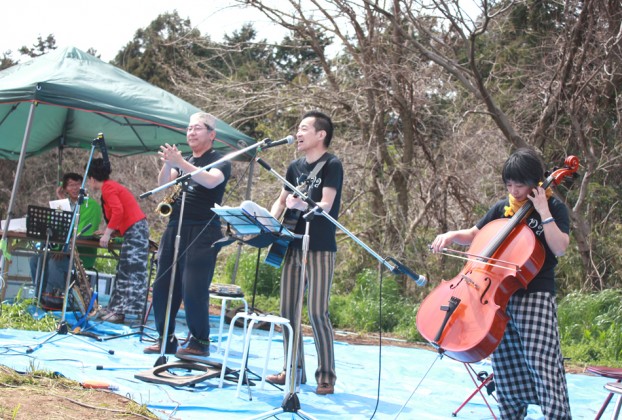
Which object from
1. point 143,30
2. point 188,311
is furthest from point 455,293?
point 143,30

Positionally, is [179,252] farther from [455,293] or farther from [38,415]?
[455,293]

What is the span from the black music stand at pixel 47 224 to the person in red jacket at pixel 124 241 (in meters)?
0.36

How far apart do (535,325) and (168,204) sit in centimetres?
255

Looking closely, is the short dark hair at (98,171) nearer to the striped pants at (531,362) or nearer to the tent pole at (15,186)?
the tent pole at (15,186)

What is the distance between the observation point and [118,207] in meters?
6.49

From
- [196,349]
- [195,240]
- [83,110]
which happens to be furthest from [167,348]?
[83,110]

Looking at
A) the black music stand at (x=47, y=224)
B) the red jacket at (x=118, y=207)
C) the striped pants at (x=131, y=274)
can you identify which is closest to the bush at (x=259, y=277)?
the striped pants at (x=131, y=274)

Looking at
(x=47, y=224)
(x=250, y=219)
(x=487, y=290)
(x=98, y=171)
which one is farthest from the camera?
(x=98, y=171)

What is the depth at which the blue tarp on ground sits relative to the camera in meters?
3.74

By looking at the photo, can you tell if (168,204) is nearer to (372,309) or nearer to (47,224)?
(47,224)

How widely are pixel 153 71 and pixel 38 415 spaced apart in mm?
18699

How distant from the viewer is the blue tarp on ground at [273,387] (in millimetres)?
3742

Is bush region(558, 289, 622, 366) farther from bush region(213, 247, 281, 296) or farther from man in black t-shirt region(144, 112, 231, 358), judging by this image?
bush region(213, 247, 281, 296)

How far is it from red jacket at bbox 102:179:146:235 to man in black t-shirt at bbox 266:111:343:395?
2.75m
